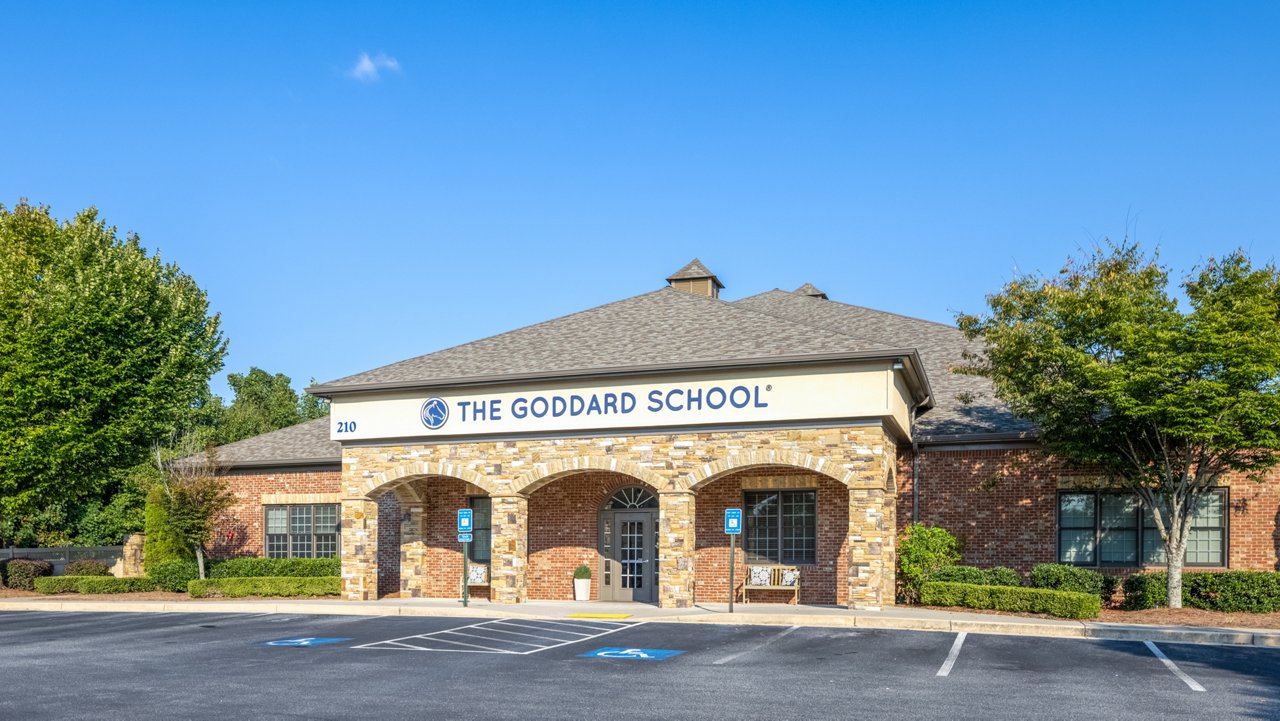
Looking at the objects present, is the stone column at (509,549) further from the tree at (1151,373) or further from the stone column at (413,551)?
the tree at (1151,373)

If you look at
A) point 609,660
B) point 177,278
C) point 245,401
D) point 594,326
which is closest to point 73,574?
point 177,278

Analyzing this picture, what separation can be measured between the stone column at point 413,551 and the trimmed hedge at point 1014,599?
12785 millimetres

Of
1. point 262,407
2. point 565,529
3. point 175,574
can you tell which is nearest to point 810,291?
→ point 565,529

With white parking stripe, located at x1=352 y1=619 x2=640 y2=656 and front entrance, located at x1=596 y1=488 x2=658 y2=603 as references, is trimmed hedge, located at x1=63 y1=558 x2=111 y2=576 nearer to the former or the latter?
front entrance, located at x1=596 y1=488 x2=658 y2=603

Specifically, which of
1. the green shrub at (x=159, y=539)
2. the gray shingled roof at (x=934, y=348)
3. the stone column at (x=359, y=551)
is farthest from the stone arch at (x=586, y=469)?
the green shrub at (x=159, y=539)

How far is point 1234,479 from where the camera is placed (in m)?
25.0

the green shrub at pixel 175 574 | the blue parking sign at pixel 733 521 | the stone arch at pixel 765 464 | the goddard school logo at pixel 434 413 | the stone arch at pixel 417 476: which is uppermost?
the goddard school logo at pixel 434 413

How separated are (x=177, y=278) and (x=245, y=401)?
27307 mm

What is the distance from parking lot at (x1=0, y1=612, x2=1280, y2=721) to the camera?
12.3 meters

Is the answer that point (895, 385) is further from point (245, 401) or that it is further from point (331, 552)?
point (245, 401)

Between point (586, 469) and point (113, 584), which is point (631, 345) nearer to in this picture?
point (586, 469)

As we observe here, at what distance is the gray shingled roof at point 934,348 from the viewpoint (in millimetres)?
27328

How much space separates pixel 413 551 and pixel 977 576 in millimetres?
14060

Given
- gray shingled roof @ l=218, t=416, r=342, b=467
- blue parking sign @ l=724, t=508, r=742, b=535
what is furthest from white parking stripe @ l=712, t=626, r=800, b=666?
gray shingled roof @ l=218, t=416, r=342, b=467
